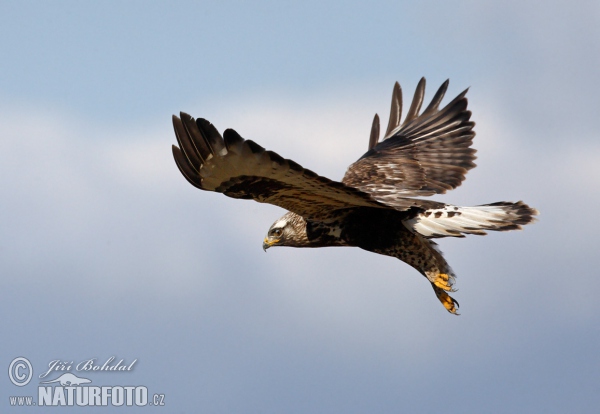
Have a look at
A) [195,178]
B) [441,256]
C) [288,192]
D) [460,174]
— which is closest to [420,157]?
[460,174]

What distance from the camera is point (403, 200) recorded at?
9.55 metres

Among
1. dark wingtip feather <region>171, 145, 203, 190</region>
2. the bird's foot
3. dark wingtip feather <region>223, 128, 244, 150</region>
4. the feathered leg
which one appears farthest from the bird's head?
dark wingtip feather <region>223, 128, 244, 150</region>

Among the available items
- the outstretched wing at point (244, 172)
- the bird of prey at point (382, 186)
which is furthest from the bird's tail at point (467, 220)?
the outstretched wing at point (244, 172)

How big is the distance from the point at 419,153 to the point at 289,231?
2274mm

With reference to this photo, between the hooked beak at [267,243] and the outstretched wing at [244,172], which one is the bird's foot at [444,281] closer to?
the outstretched wing at [244,172]

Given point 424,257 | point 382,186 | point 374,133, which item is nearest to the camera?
point 424,257

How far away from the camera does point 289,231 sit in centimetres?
998

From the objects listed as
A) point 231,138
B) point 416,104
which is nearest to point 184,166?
point 231,138

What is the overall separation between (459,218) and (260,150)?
104 inches

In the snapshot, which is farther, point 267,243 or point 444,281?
point 267,243

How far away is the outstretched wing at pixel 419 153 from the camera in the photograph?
10625 mm

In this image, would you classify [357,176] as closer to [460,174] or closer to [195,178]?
[460,174]

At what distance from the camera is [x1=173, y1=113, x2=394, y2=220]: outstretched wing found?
7.59 metres

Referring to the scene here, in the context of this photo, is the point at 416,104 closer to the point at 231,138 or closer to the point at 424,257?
the point at 424,257
